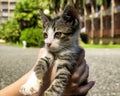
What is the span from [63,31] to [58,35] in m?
0.06

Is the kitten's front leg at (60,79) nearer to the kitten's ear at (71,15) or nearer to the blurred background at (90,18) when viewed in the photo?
the kitten's ear at (71,15)

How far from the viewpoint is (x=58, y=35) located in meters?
3.82

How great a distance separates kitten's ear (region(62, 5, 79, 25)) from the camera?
147 inches

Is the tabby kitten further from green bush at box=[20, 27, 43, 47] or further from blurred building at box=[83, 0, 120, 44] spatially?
blurred building at box=[83, 0, 120, 44]

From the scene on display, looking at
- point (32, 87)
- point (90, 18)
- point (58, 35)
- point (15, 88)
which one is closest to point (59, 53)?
point (58, 35)

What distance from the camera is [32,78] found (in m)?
3.83

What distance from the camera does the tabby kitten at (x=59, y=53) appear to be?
370 centimetres

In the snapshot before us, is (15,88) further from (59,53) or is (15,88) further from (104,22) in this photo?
(104,22)

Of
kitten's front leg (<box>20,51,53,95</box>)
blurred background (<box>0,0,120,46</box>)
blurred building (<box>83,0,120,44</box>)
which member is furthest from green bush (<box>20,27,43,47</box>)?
kitten's front leg (<box>20,51,53,95</box>)

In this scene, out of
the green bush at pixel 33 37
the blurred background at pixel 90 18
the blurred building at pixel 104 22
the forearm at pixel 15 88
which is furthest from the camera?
the blurred building at pixel 104 22

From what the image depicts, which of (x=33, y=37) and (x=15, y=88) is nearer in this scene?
(x=15, y=88)

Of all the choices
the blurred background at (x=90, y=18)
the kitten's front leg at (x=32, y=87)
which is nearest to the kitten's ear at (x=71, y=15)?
the kitten's front leg at (x=32, y=87)

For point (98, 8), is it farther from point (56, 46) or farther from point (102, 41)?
point (56, 46)

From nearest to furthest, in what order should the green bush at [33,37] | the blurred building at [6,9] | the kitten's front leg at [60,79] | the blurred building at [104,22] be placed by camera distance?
the kitten's front leg at [60,79]
the green bush at [33,37]
the blurred building at [104,22]
the blurred building at [6,9]
